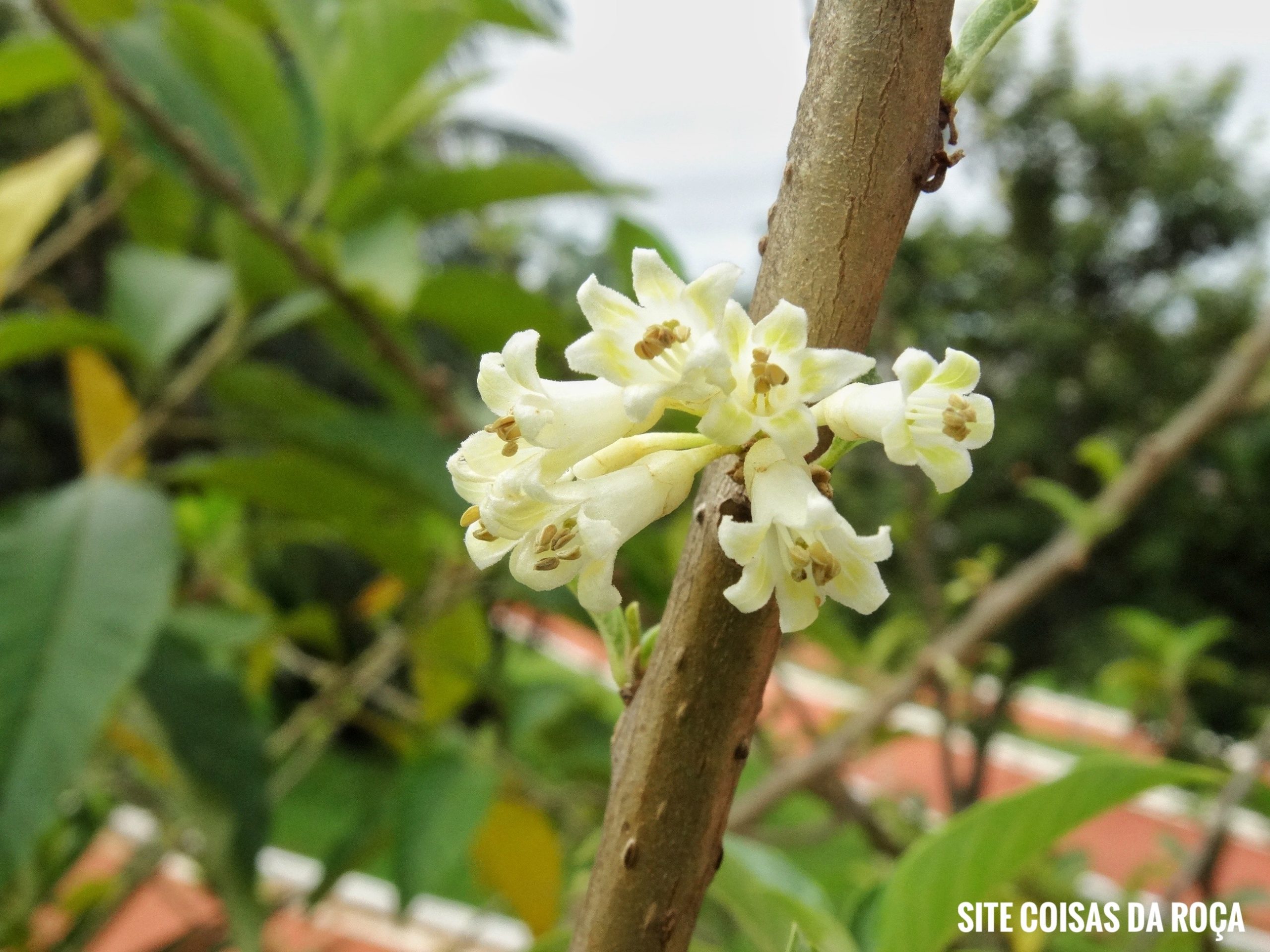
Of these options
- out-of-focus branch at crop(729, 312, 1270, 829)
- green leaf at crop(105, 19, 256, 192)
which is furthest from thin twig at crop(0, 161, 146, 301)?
out-of-focus branch at crop(729, 312, 1270, 829)

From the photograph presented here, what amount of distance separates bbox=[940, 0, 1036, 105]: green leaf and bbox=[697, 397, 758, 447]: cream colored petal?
0.32 ft

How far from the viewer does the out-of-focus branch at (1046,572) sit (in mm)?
787

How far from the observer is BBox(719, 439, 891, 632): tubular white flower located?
191 mm

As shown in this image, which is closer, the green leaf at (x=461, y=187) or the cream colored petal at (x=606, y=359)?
the cream colored petal at (x=606, y=359)

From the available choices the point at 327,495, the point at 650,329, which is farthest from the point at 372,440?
the point at 650,329

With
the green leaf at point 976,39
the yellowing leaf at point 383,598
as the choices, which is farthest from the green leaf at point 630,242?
the yellowing leaf at point 383,598

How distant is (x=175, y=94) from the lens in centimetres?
87

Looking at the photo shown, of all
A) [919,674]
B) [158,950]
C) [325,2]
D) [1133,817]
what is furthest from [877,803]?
[1133,817]

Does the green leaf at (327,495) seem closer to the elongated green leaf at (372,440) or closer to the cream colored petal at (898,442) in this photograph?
the elongated green leaf at (372,440)

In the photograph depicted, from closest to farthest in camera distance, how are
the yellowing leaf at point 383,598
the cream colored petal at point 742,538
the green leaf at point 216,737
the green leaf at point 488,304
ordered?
the cream colored petal at point 742,538 < the green leaf at point 216,737 < the green leaf at point 488,304 < the yellowing leaf at point 383,598

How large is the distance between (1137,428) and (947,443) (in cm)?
367

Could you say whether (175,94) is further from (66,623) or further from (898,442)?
(898,442)

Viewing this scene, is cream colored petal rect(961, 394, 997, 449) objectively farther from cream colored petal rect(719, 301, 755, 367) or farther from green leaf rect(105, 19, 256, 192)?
green leaf rect(105, 19, 256, 192)

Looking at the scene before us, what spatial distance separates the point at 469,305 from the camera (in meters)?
0.80
